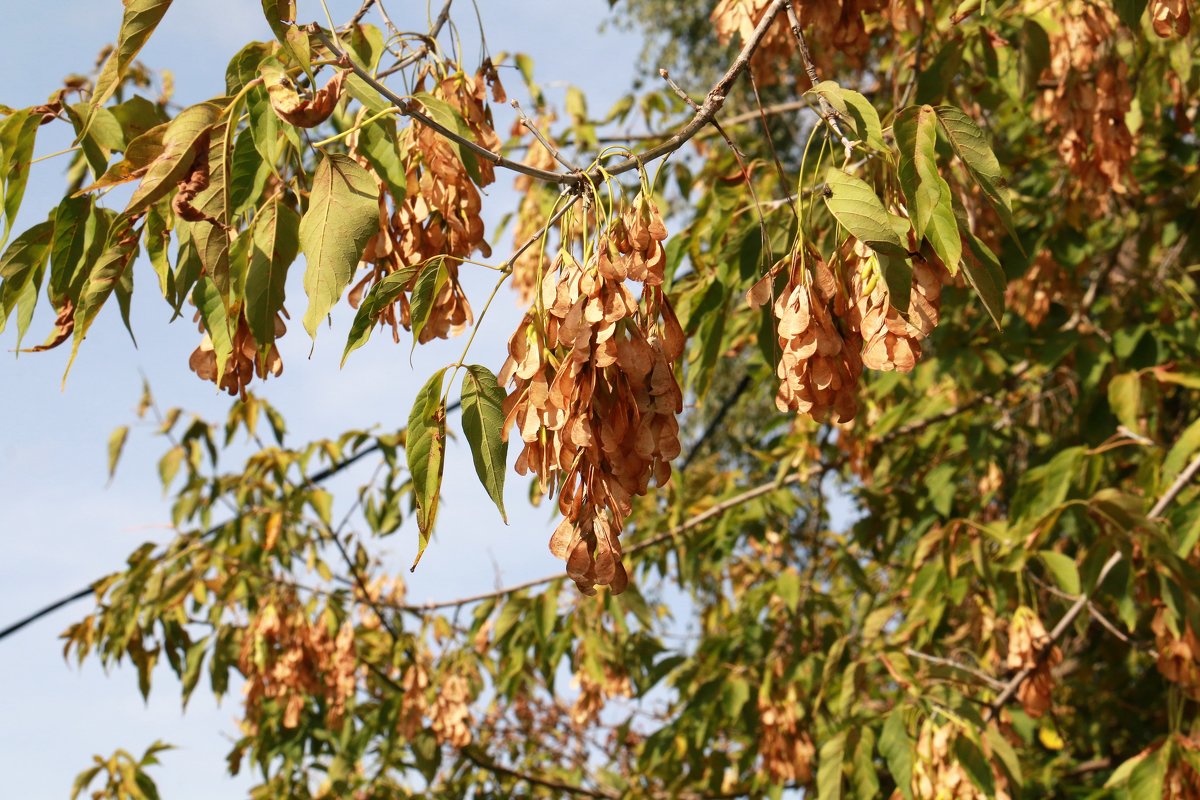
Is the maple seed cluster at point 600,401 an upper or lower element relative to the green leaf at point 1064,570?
upper

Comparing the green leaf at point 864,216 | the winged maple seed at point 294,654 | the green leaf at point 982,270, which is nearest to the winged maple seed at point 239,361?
the green leaf at point 864,216

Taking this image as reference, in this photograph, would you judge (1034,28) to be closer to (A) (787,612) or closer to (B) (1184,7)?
(B) (1184,7)

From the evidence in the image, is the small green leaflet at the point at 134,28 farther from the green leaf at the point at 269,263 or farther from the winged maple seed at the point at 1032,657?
the winged maple seed at the point at 1032,657

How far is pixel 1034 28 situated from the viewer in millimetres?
2230

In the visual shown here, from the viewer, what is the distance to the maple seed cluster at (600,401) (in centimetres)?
99

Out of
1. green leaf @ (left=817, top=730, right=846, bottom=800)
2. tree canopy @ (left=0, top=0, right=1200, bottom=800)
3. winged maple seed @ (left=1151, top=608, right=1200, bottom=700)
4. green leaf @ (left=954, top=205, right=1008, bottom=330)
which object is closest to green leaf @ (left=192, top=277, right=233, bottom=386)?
tree canopy @ (left=0, top=0, right=1200, bottom=800)

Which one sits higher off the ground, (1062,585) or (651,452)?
(651,452)

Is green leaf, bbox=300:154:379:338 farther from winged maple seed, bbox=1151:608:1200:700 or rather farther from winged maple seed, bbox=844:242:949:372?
winged maple seed, bbox=1151:608:1200:700

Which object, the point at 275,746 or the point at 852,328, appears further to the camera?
the point at 275,746

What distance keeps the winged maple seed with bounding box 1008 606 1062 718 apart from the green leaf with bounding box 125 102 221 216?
6.80 ft

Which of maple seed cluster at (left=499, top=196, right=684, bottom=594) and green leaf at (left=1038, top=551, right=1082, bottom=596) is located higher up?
maple seed cluster at (left=499, top=196, right=684, bottom=594)

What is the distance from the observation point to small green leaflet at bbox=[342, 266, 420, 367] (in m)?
1.21

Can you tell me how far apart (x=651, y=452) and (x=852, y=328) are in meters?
0.29

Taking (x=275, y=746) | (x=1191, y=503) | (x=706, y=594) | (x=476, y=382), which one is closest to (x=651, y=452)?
(x=476, y=382)
